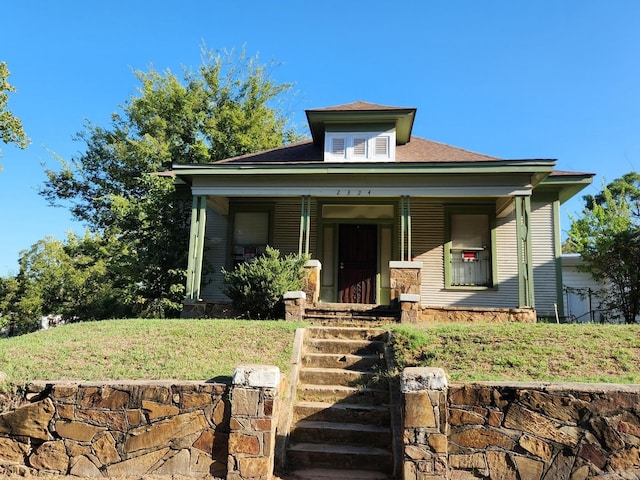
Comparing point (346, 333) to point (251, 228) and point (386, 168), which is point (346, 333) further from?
point (251, 228)

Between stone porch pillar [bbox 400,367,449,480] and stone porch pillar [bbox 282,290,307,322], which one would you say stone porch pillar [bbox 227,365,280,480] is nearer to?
stone porch pillar [bbox 400,367,449,480]

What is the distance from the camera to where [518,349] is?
589 centimetres

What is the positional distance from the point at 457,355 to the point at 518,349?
77cm

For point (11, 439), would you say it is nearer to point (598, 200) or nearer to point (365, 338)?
point (365, 338)

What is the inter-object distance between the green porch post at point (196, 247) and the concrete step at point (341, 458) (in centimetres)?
625

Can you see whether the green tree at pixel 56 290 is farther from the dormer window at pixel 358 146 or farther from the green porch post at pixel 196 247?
the dormer window at pixel 358 146

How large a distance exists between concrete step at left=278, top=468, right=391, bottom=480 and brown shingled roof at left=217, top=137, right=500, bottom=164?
8527mm

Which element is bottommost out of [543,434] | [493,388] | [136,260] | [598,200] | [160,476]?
[160,476]

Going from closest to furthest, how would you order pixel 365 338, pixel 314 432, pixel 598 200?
pixel 314 432 → pixel 365 338 → pixel 598 200

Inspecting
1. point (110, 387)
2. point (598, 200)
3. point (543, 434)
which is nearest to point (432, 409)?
point (543, 434)

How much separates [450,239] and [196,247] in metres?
5.97

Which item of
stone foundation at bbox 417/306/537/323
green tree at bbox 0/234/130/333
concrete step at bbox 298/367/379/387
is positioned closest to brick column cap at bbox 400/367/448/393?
concrete step at bbox 298/367/379/387

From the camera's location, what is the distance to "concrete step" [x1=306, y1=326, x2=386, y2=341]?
718 centimetres

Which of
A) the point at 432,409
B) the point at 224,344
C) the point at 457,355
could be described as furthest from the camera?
the point at 224,344
